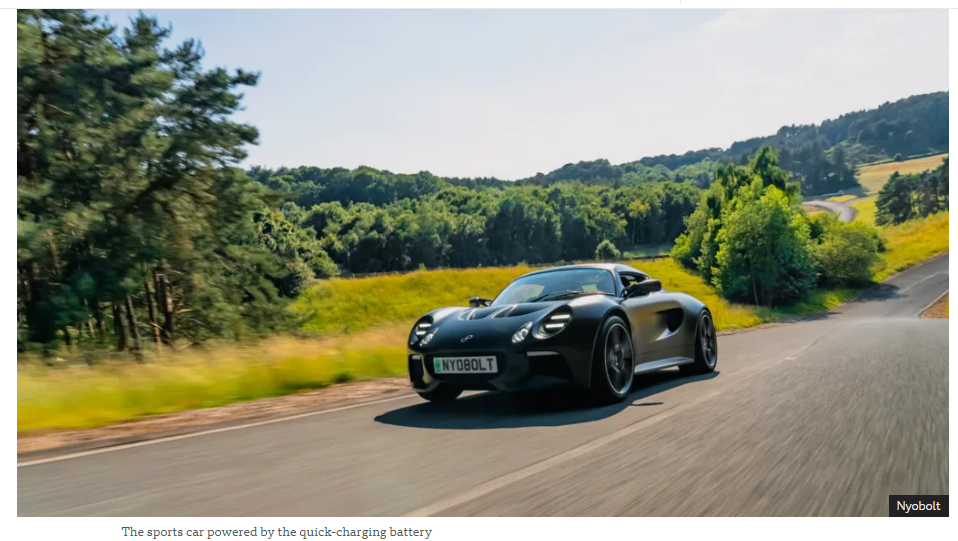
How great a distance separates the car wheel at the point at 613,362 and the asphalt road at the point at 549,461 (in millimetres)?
186

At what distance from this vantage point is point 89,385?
7.27 meters

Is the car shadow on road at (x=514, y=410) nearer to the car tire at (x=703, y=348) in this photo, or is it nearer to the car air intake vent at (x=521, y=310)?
the car air intake vent at (x=521, y=310)

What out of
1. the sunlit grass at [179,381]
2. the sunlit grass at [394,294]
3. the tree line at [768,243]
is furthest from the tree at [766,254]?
the sunlit grass at [179,381]

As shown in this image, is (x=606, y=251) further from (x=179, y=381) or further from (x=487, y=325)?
(x=487, y=325)

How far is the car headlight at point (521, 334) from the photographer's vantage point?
215 inches

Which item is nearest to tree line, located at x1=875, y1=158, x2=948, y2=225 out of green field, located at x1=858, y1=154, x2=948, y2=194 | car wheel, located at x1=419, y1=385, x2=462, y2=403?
green field, located at x1=858, y1=154, x2=948, y2=194

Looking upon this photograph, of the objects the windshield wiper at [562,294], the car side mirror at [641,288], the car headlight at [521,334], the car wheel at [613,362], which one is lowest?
the car wheel at [613,362]

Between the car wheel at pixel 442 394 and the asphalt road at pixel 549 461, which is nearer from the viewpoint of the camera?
the asphalt road at pixel 549 461

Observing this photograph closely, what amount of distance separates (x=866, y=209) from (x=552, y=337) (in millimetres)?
119682

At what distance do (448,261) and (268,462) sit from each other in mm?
102686

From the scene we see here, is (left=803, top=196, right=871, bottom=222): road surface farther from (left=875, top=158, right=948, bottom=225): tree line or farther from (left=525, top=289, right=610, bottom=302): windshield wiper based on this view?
(left=525, top=289, right=610, bottom=302): windshield wiper

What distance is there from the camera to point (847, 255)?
61344 millimetres
